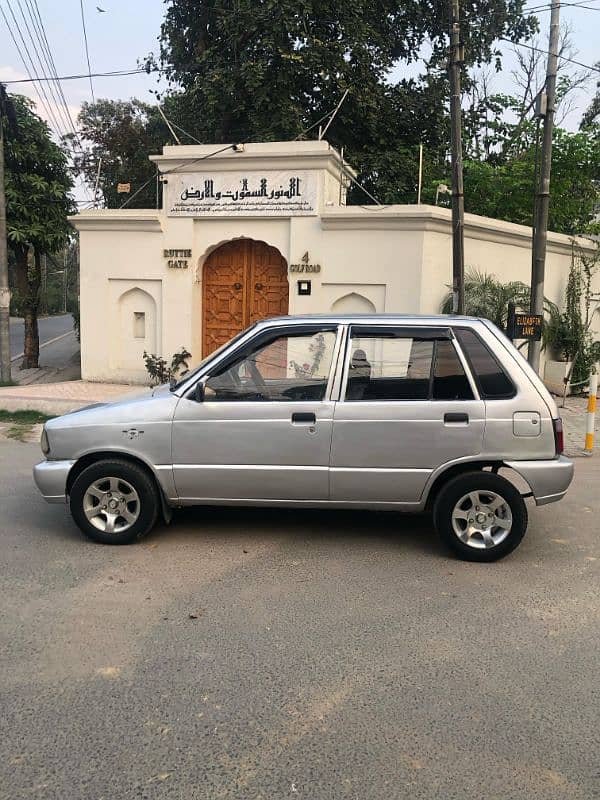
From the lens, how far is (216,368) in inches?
201

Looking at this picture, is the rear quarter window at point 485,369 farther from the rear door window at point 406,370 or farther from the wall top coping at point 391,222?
the wall top coping at point 391,222

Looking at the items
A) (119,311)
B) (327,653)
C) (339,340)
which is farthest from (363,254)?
(327,653)

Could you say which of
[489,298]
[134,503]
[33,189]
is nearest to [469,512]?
[134,503]

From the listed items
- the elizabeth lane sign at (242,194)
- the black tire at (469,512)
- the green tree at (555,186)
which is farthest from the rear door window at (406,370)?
the green tree at (555,186)

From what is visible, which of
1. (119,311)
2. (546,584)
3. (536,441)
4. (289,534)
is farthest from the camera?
(119,311)

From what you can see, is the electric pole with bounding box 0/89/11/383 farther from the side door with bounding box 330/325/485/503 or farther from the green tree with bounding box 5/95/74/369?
the side door with bounding box 330/325/485/503

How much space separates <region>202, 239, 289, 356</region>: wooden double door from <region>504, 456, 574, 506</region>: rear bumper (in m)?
9.93

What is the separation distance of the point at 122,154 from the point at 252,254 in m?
13.9

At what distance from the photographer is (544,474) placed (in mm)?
4895

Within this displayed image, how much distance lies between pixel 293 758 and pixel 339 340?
3072 mm

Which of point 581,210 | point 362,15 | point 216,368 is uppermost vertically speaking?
point 362,15

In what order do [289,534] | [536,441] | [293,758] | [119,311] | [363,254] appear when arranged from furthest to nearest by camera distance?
[119,311] → [363,254] → [289,534] → [536,441] → [293,758]

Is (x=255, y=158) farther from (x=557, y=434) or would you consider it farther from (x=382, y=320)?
(x=557, y=434)

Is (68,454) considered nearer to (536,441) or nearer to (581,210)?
(536,441)
